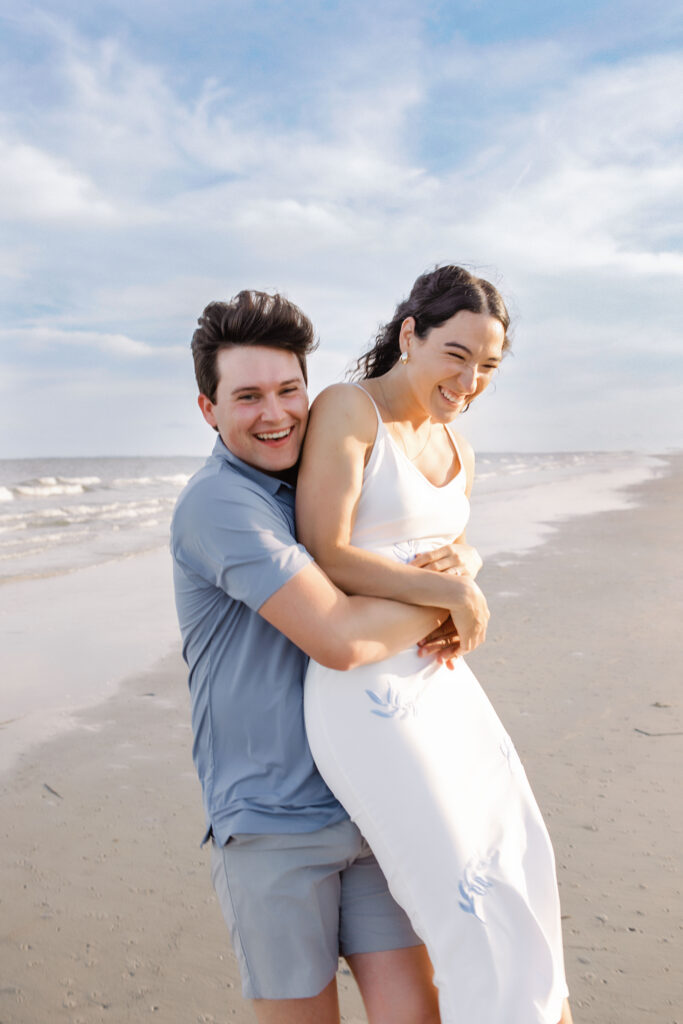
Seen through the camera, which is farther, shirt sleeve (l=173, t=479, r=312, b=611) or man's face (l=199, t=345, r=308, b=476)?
man's face (l=199, t=345, r=308, b=476)

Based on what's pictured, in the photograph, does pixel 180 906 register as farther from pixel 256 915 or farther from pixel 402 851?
pixel 402 851

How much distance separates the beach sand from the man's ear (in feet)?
6.63

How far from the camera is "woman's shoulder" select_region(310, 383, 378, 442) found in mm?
2145

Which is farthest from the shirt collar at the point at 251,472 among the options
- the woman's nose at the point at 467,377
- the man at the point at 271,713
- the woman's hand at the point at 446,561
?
the woman's nose at the point at 467,377

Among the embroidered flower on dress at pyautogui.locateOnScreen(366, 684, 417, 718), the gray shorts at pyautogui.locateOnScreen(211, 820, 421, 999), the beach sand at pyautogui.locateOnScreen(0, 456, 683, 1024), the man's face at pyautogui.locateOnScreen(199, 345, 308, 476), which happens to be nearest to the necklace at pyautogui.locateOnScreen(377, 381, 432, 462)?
the man's face at pyautogui.locateOnScreen(199, 345, 308, 476)

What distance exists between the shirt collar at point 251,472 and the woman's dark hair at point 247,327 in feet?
0.50

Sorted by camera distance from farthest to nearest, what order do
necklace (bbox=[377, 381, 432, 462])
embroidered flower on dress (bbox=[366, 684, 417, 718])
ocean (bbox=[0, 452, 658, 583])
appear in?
ocean (bbox=[0, 452, 658, 583]) → necklace (bbox=[377, 381, 432, 462]) → embroidered flower on dress (bbox=[366, 684, 417, 718])

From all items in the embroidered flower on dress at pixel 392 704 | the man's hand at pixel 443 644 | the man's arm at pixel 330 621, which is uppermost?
the man's arm at pixel 330 621

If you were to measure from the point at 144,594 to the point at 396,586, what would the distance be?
7426 millimetres

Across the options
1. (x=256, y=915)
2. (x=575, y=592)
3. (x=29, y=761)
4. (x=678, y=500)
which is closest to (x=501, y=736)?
(x=256, y=915)

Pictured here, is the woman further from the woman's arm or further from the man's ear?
the man's ear

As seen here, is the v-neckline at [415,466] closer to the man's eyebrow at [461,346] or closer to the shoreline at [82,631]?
the man's eyebrow at [461,346]

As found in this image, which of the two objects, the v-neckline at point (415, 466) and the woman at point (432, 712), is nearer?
the woman at point (432, 712)

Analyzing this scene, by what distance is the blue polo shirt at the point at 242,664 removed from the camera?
1.82m
